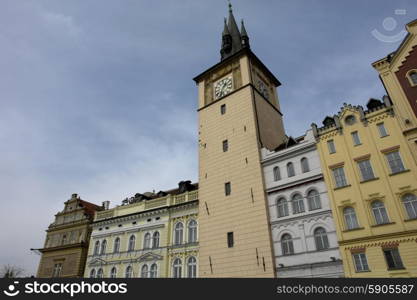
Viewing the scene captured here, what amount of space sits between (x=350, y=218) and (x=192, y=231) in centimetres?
1754

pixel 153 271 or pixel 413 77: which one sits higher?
pixel 413 77

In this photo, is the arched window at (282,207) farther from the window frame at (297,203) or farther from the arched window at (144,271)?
the arched window at (144,271)

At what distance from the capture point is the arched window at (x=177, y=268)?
32844 millimetres

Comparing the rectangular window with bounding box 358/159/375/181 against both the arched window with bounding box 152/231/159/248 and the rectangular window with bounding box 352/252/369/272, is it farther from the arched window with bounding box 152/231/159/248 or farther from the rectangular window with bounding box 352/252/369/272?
the arched window with bounding box 152/231/159/248

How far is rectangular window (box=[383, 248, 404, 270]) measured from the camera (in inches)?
796

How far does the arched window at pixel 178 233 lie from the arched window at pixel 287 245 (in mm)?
13124

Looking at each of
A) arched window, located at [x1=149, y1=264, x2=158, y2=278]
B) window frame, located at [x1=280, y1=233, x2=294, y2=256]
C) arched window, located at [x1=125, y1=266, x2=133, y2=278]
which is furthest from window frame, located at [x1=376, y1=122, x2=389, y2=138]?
arched window, located at [x1=125, y1=266, x2=133, y2=278]

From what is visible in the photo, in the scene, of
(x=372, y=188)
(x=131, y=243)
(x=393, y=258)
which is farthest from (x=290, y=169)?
(x=131, y=243)

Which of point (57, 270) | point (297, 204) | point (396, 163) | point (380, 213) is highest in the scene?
point (396, 163)

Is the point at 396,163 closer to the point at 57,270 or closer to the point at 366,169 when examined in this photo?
the point at 366,169

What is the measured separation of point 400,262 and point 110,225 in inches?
1363

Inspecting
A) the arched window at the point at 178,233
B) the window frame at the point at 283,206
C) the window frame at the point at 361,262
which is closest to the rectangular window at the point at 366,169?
the window frame at the point at 361,262

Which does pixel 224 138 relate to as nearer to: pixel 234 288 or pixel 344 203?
pixel 344 203

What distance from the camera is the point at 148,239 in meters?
37.2
